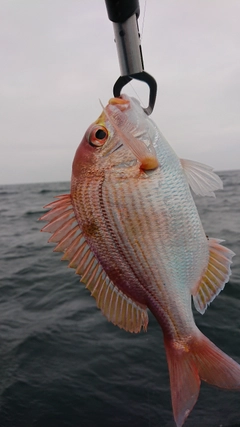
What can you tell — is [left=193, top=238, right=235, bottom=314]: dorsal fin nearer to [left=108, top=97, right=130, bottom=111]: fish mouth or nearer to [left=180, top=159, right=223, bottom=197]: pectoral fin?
[left=180, top=159, right=223, bottom=197]: pectoral fin

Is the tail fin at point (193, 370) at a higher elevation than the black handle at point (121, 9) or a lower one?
lower

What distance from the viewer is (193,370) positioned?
1.49 metres

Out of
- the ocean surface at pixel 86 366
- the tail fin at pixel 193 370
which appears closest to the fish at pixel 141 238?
the tail fin at pixel 193 370

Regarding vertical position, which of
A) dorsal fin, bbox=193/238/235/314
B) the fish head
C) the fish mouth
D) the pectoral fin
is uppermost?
the fish mouth

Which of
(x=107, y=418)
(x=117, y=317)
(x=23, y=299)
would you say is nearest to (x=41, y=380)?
(x=107, y=418)

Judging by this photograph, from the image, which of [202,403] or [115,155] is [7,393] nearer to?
[202,403]

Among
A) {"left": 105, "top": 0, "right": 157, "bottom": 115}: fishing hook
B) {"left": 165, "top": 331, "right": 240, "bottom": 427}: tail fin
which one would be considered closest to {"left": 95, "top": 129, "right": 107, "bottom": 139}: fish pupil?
{"left": 105, "top": 0, "right": 157, "bottom": 115}: fishing hook

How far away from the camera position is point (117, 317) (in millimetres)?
1603

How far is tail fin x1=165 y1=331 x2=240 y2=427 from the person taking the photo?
138 cm

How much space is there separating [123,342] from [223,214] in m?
10.4

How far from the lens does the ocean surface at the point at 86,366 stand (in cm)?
340

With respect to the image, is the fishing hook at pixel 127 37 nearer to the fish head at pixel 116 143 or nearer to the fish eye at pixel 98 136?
the fish head at pixel 116 143

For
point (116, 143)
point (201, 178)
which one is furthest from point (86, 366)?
point (116, 143)

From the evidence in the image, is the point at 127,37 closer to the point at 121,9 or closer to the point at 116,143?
the point at 121,9
